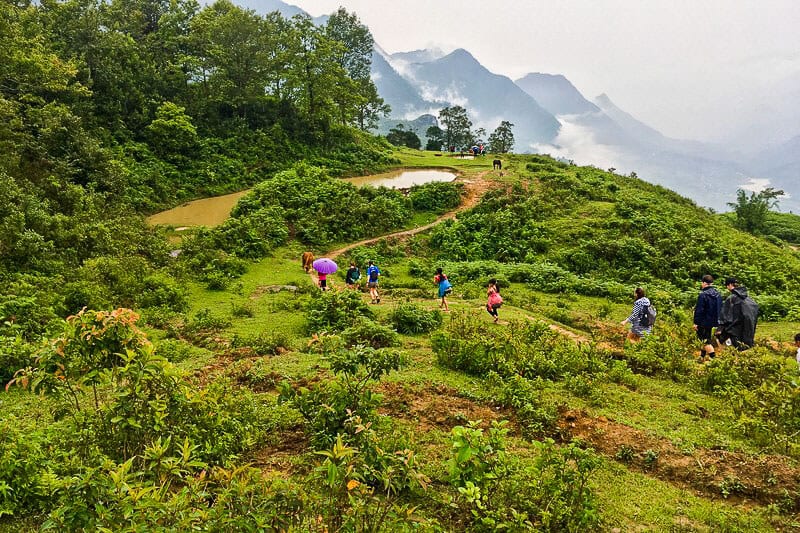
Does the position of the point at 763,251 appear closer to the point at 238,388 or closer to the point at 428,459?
the point at 428,459

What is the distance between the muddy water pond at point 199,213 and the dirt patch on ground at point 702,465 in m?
21.3

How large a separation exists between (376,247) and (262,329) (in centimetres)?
1053

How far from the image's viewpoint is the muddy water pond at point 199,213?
23906mm

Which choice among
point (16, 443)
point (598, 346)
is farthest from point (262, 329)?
point (598, 346)

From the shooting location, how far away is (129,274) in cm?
1416

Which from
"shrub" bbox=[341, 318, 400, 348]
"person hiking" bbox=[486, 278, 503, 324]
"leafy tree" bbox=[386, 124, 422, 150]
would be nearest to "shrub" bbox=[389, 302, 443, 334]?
"person hiking" bbox=[486, 278, 503, 324]

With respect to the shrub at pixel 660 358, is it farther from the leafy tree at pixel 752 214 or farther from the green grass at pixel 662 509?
the leafy tree at pixel 752 214

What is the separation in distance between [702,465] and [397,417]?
14.8ft

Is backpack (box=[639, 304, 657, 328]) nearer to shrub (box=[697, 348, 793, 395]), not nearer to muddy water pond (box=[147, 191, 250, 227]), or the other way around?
shrub (box=[697, 348, 793, 395])

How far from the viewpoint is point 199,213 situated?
25688 millimetres

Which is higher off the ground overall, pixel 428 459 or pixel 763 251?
pixel 763 251

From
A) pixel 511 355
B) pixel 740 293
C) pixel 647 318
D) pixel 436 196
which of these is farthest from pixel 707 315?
pixel 436 196

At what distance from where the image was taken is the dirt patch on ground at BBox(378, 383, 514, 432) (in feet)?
24.3

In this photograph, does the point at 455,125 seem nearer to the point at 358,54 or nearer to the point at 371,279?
the point at 358,54
